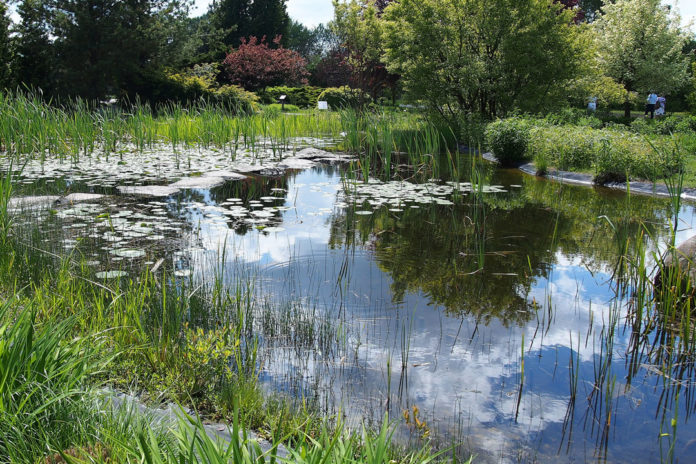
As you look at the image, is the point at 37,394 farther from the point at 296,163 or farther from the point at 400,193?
the point at 296,163

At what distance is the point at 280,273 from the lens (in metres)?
4.38

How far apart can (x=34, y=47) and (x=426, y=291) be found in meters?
20.2

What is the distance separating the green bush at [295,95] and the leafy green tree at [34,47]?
9597 millimetres

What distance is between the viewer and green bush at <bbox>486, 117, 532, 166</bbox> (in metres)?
10.3

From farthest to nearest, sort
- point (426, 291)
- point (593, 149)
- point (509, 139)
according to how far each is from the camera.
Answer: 1. point (509, 139)
2. point (593, 149)
3. point (426, 291)

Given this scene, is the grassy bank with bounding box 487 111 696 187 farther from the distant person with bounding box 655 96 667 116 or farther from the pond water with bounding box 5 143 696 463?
the distant person with bounding box 655 96 667 116

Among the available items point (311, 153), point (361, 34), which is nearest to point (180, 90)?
point (361, 34)

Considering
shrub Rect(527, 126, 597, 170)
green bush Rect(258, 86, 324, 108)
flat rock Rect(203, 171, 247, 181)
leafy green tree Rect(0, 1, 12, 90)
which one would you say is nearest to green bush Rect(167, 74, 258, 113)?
leafy green tree Rect(0, 1, 12, 90)

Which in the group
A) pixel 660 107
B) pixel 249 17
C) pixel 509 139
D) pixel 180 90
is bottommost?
pixel 509 139

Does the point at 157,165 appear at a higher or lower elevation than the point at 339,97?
lower

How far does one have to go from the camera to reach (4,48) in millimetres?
18203

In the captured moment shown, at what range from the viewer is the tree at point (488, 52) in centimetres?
1245

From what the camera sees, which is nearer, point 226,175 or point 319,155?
point 226,175

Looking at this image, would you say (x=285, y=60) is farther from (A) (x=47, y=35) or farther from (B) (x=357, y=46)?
(A) (x=47, y=35)
